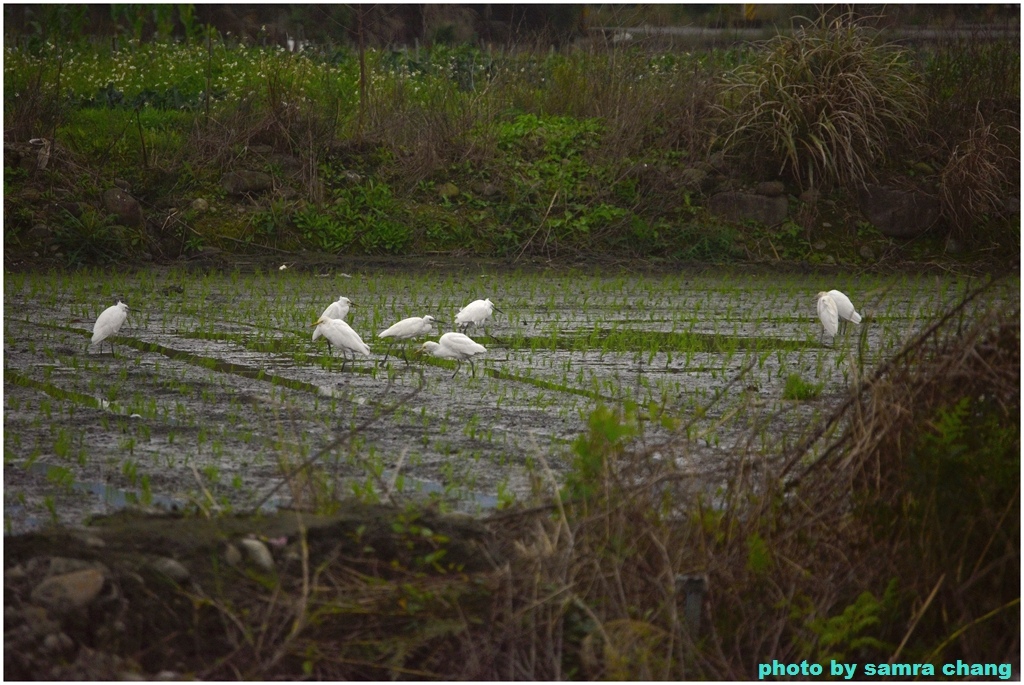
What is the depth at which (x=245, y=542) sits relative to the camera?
13.6ft

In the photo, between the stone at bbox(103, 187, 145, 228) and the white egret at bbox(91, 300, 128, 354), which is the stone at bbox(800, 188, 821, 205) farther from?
the white egret at bbox(91, 300, 128, 354)

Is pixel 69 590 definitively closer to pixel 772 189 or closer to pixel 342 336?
pixel 342 336

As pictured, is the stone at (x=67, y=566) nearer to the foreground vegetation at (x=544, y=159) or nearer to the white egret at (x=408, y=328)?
the white egret at (x=408, y=328)

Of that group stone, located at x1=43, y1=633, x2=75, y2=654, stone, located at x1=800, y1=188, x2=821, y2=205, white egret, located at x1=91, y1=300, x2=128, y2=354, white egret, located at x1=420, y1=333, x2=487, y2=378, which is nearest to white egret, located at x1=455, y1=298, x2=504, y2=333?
white egret, located at x1=420, y1=333, x2=487, y2=378

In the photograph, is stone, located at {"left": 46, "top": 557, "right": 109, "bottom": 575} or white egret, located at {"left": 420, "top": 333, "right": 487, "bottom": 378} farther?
white egret, located at {"left": 420, "top": 333, "right": 487, "bottom": 378}

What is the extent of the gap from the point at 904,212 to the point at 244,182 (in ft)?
30.3

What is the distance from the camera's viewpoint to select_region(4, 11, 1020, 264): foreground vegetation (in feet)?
52.1

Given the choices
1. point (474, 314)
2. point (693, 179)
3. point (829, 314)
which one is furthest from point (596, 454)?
point (693, 179)

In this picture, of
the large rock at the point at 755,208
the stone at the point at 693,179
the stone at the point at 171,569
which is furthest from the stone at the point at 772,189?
the stone at the point at 171,569

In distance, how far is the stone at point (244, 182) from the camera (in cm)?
1627

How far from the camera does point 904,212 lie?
54.0 feet

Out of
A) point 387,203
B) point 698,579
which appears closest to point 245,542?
point 698,579

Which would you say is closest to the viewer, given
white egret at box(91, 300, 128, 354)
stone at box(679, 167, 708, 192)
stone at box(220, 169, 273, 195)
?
white egret at box(91, 300, 128, 354)

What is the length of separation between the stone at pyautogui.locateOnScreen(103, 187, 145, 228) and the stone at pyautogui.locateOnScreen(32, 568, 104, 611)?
39.6 feet
